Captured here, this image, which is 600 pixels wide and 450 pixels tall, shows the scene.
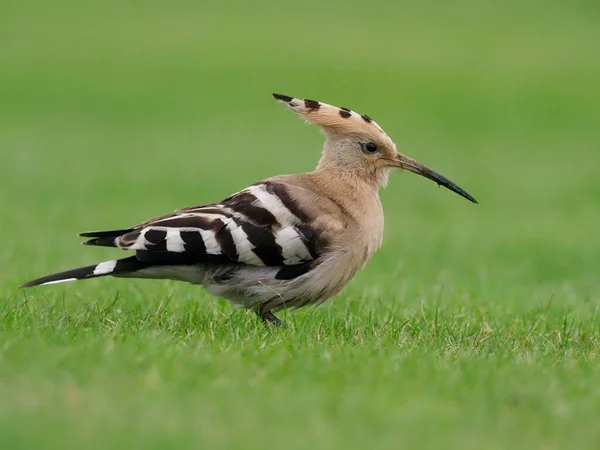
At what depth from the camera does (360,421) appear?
4.03 metres

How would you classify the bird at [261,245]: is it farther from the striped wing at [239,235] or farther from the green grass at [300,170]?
the green grass at [300,170]

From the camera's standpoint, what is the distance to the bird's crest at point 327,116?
21.3 ft

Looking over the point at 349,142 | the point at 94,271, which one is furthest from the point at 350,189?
the point at 94,271

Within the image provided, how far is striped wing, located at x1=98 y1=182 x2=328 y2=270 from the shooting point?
5.82 m

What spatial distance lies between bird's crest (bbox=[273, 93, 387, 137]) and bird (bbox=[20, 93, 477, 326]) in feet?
1.35

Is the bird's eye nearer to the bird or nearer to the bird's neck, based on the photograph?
the bird's neck

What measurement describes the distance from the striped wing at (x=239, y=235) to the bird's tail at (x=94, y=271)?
0.12m

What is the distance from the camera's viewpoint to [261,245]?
19.3 feet

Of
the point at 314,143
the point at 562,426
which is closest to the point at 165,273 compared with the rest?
the point at 562,426

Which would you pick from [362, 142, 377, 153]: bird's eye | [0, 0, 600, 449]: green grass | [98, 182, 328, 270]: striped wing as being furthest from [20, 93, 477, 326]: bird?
[362, 142, 377, 153]: bird's eye

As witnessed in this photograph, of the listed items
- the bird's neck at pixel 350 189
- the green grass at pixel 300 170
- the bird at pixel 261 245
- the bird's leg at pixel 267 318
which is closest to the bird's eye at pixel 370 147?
the bird's neck at pixel 350 189

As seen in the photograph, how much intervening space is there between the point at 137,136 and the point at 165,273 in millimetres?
14931

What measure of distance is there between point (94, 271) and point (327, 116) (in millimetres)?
1690

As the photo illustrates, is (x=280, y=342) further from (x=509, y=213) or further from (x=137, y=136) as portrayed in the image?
(x=137, y=136)
